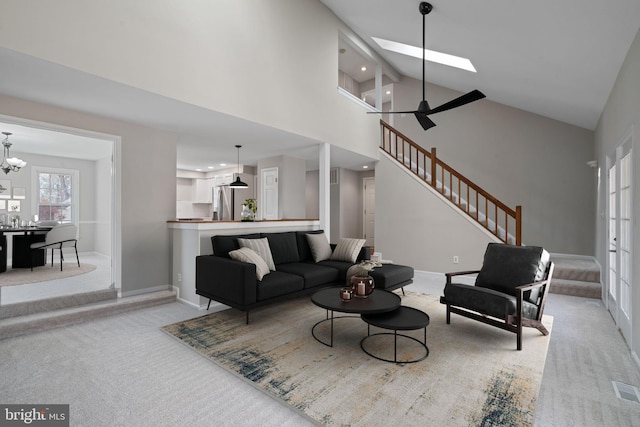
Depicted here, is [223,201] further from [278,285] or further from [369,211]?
[278,285]

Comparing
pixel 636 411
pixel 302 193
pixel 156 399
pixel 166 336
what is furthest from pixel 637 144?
pixel 302 193

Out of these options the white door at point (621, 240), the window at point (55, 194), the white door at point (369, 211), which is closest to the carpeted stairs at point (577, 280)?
the white door at point (621, 240)

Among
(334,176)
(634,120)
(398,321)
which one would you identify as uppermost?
(334,176)

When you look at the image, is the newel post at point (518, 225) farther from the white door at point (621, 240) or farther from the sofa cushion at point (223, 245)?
the sofa cushion at point (223, 245)

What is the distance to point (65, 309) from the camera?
→ 12.1ft

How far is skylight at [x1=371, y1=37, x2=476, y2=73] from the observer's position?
5.59 metres

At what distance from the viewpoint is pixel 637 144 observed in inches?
107

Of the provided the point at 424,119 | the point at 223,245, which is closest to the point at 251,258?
the point at 223,245

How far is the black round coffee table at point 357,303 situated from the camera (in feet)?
9.02

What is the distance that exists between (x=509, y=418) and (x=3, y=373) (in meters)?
3.68

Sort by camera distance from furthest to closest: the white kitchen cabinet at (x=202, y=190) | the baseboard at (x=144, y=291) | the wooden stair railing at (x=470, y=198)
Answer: the white kitchen cabinet at (x=202, y=190)
the wooden stair railing at (x=470, y=198)
the baseboard at (x=144, y=291)

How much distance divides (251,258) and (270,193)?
357cm

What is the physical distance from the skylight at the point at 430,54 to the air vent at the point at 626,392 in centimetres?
492

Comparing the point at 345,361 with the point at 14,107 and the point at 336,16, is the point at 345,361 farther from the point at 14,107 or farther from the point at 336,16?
the point at 336,16
